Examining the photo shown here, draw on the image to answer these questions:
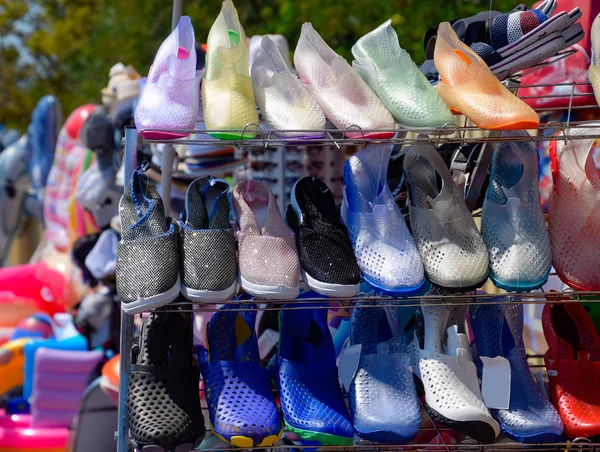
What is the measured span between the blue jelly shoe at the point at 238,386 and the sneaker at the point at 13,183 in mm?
4705

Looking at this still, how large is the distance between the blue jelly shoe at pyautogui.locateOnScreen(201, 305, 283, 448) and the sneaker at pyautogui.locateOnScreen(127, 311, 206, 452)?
1.9 inches

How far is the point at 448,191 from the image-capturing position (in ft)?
5.99

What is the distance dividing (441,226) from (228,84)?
0.60 m

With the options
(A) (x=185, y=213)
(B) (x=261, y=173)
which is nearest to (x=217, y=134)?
(A) (x=185, y=213)

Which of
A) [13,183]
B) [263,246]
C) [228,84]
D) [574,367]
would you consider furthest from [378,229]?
[13,183]

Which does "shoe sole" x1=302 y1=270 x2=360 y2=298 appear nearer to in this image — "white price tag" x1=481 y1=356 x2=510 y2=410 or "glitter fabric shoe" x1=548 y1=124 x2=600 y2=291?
"white price tag" x1=481 y1=356 x2=510 y2=410

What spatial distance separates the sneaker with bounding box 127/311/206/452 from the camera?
5.38ft

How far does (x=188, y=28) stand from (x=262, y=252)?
57 cm

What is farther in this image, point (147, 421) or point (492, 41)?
point (492, 41)

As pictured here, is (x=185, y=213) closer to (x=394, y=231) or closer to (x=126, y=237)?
(x=126, y=237)

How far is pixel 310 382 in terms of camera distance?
1795mm

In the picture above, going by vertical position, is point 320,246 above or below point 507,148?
below

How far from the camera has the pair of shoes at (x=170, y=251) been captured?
159 centimetres

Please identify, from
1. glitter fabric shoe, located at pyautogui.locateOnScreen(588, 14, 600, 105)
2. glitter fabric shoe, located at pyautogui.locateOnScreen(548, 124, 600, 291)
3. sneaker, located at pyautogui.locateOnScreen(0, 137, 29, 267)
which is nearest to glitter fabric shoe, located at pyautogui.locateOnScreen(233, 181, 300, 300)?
glitter fabric shoe, located at pyautogui.locateOnScreen(548, 124, 600, 291)
